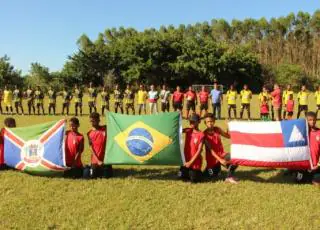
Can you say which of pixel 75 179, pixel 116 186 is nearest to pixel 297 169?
pixel 116 186

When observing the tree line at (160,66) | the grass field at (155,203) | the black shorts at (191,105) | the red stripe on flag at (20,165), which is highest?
the tree line at (160,66)

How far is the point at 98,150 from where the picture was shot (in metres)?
8.82

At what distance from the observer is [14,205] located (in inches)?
272

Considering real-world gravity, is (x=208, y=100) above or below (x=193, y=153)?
above

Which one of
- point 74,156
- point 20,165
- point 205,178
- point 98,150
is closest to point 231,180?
point 205,178

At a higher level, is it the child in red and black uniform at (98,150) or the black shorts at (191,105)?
the black shorts at (191,105)

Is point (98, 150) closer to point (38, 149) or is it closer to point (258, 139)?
point (38, 149)

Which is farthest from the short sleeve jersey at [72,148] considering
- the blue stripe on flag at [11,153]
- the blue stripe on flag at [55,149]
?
the blue stripe on flag at [11,153]

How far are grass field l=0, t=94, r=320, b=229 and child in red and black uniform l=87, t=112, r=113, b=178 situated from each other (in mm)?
278

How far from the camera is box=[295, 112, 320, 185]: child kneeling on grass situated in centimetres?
794

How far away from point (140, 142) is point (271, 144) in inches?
99.6

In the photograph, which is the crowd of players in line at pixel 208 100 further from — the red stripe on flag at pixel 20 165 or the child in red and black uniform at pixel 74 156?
the red stripe on flag at pixel 20 165

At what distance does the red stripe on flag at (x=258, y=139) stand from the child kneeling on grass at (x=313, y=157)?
0.57 m

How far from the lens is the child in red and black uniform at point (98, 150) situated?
341 inches
